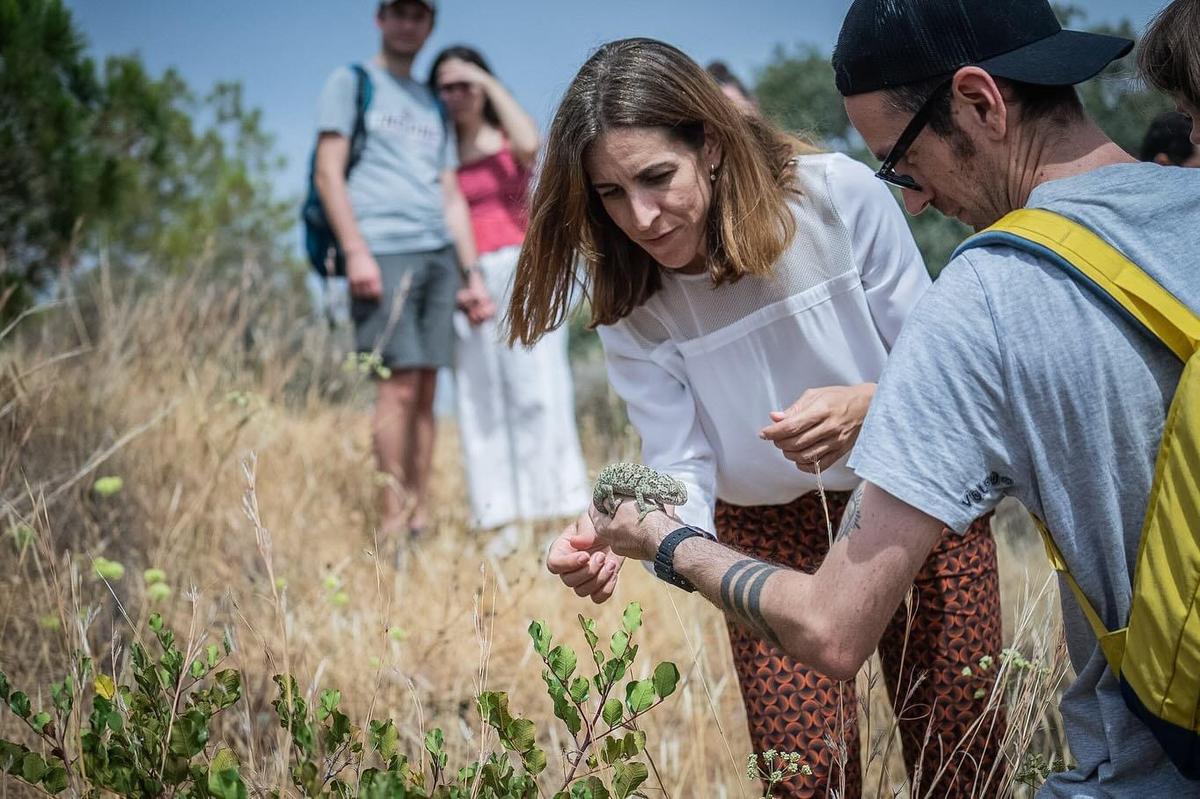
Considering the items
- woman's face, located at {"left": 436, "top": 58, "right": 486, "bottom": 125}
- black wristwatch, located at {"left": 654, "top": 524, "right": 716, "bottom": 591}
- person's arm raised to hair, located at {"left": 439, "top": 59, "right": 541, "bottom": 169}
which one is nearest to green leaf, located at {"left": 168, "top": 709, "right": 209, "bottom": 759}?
black wristwatch, located at {"left": 654, "top": 524, "right": 716, "bottom": 591}

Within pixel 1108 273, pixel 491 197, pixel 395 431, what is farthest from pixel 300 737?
pixel 491 197

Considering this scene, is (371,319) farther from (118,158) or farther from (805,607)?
(805,607)

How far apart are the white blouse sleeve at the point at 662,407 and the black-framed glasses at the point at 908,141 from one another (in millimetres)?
723

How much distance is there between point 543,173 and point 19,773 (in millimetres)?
1378

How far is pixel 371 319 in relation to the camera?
442 cm

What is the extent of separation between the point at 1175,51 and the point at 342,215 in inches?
132

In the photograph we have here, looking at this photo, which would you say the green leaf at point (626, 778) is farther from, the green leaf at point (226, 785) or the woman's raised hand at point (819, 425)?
the woman's raised hand at point (819, 425)

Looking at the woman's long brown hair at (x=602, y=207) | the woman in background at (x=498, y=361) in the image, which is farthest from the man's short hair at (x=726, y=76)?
the woman's long brown hair at (x=602, y=207)

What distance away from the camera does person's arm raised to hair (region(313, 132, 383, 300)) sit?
4352mm

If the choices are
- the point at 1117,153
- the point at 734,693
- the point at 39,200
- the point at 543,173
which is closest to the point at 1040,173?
the point at 1117,153

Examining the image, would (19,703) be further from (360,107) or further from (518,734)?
(360,107)

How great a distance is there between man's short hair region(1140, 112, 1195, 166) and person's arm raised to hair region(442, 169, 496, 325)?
2.53 meters

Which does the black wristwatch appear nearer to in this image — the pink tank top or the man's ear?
the man's ear

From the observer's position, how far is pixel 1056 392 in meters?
1.26
